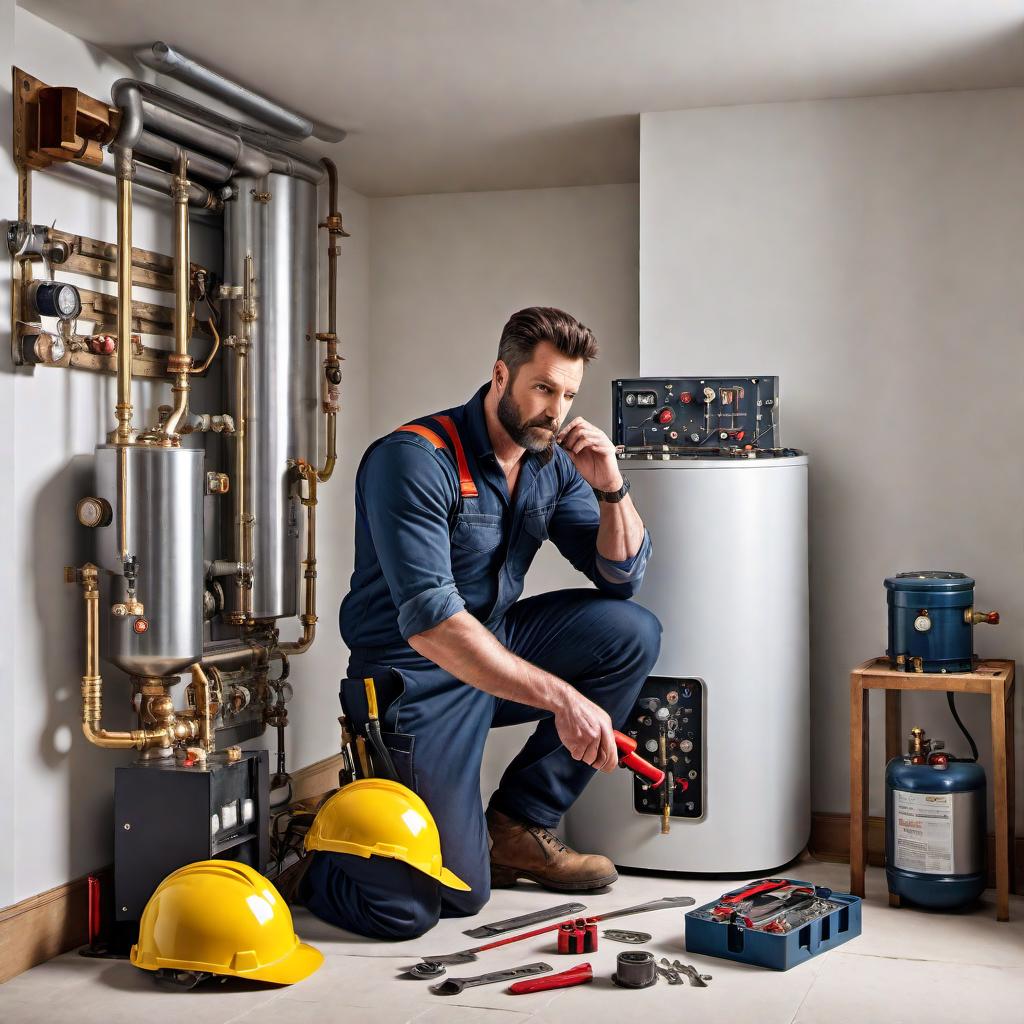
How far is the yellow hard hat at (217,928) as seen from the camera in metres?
2.57

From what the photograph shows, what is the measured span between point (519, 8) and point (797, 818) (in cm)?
221

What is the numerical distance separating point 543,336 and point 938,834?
155cm

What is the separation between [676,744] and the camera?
11.1 ft

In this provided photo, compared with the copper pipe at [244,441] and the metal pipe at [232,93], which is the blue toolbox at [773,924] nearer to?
the copper pipe at [244,441]

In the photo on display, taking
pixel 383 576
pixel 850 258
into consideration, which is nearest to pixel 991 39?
pixel 850 258

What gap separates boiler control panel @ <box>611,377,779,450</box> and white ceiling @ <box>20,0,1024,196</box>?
2.72 ft

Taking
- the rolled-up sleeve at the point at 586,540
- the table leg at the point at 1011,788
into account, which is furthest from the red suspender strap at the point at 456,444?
the table leg at the point at 1011,788

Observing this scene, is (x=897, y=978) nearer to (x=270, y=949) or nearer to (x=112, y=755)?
(x=270, y=949)

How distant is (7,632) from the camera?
275cm

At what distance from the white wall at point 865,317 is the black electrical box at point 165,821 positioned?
174 cm

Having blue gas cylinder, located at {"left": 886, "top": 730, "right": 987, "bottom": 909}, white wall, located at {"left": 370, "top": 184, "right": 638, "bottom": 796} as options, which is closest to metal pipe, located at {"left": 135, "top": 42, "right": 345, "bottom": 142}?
white wall, located at {"left": 370, "top": 184, "right": 638, "bottom": 796}

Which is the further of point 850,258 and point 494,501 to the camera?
point 850,258

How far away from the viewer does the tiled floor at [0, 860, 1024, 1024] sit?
2439mm

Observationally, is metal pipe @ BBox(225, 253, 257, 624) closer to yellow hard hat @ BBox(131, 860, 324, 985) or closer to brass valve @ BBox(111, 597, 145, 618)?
brass valve @ BBox(111, 597, 145, 618)
